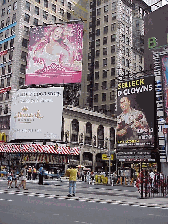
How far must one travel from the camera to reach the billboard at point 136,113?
3525 centimetres

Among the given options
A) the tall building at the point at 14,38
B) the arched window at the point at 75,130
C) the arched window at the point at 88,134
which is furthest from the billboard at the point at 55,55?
the arched window at the point at 88,134

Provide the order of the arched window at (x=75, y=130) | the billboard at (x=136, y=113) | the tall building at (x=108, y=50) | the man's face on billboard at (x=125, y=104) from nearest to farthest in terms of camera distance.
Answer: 1. the billboard at (x=136, y=113)
2. the man's face on billboard at (x=125, y=104)
3. the arched window at (x=75, y=130)
4. the tall building at (x=108, y=50)

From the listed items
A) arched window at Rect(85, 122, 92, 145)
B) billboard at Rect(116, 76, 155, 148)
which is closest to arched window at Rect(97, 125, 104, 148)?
arched window at Rect(85, 122, 92, 145)

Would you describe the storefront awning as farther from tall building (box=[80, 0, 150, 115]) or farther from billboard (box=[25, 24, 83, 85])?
tall building (box=[80, 0, 150, 115])

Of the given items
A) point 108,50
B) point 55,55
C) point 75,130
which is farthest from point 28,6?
point 75,130

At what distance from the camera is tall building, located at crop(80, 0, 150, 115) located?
83887mm

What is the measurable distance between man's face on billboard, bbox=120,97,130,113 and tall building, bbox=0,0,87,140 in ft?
105

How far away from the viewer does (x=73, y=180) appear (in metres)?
19.0

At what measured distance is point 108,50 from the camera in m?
86.2

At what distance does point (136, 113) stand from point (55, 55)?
25319 millimetres

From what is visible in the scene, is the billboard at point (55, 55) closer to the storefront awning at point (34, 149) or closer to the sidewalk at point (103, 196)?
the storefront awning at point (34, 149)

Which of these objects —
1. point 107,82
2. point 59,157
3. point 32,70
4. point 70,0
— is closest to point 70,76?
point 32,70

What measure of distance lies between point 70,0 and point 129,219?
79635mm

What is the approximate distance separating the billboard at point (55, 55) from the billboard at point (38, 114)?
2505 mm
